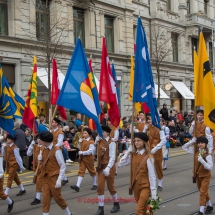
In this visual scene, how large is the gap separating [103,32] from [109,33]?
1.32 meters

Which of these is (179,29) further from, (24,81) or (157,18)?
(24,81)

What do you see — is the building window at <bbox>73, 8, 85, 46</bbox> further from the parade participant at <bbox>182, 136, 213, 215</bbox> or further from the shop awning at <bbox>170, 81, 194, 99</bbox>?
the parade participant at <bbox>182, 136, 213, 215</bbox>

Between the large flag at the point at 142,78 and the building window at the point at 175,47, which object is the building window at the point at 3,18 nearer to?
the large flag at the point at 142,78

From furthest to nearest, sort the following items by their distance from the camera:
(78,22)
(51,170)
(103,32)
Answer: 1. (103,32)
2. (78,22)
3. (51,170)

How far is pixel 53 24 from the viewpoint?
23.3m

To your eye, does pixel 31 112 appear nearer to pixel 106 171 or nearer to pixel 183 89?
pixel 106 171

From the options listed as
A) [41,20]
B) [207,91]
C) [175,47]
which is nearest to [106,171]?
[207,91]

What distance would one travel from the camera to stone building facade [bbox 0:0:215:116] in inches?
882

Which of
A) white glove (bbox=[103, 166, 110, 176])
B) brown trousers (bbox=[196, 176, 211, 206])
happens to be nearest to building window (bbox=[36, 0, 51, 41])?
white glove (bbox=[103, 166, 110, 176])

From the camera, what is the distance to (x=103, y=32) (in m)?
28.6

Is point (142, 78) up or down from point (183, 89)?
down

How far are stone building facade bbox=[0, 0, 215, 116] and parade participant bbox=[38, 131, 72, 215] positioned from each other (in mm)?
12916

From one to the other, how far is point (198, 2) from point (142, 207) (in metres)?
35.7

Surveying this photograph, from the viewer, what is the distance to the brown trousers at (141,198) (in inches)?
269
